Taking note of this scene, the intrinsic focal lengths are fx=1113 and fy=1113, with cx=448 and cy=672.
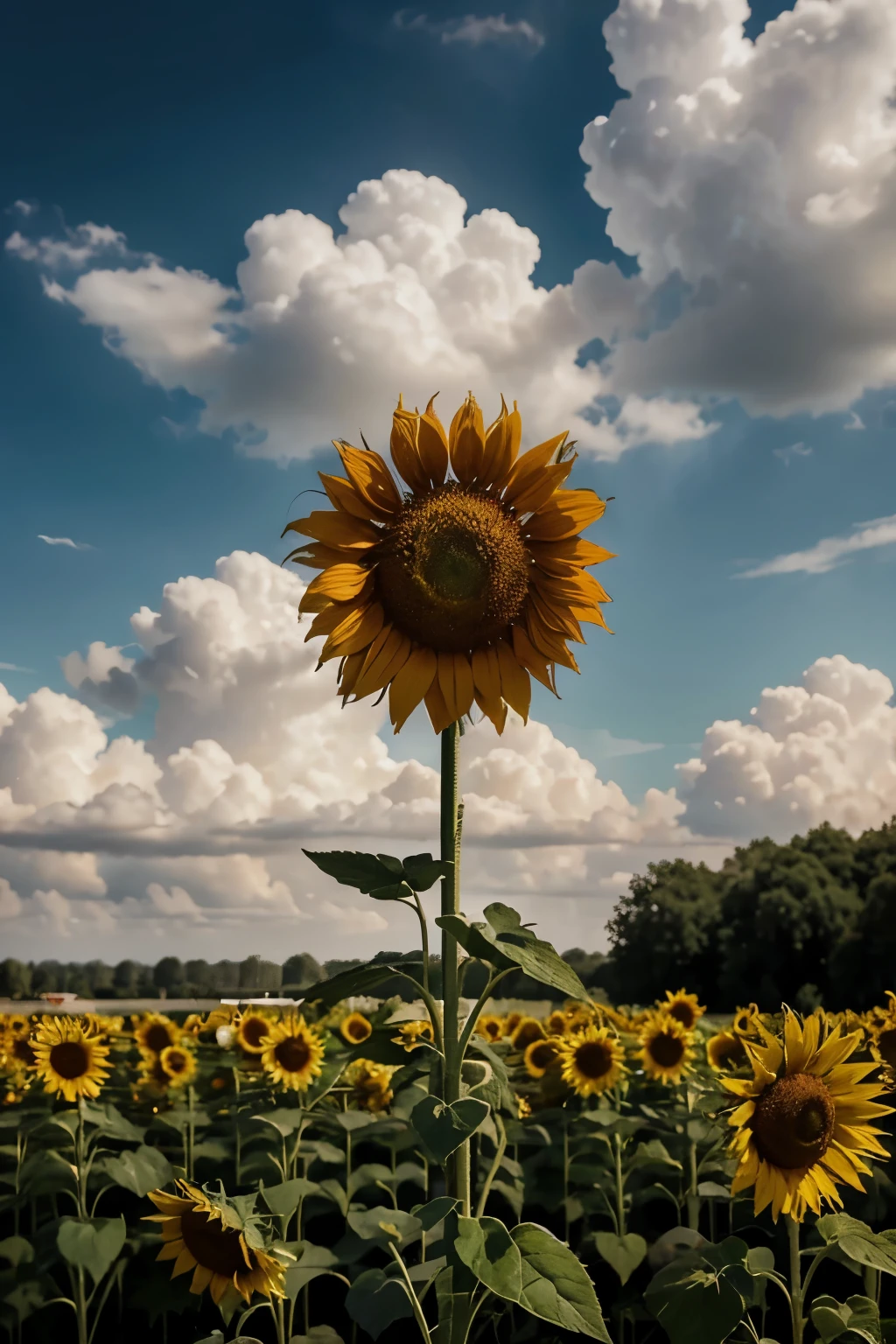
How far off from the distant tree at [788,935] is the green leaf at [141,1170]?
3187 cm

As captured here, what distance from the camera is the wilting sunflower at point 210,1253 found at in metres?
Answer: 3.50

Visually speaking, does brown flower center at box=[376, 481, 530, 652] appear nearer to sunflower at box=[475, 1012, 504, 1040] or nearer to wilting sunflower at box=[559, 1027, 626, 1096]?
wilting sunflower at box=[559, 1027, 626, 1096]

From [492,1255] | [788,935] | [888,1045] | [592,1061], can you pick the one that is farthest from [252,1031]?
[788,935]

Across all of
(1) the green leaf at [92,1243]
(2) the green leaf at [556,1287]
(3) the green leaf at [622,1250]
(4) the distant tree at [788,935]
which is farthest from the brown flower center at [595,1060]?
(4) the distant tree at [788,935]

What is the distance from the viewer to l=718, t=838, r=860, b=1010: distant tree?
36.0 metres

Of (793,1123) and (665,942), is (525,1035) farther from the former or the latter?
(665,942)

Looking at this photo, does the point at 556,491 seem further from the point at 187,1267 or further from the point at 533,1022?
the point at 533,1022

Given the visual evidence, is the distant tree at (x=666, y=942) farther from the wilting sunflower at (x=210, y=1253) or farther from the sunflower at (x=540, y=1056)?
the wilting sunflower at (x=210, y=1253)

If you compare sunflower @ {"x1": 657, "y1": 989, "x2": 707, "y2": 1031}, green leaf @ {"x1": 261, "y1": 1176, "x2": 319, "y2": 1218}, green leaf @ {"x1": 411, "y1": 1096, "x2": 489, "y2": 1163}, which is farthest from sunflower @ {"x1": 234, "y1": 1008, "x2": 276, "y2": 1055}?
green leaf @ {"x1": 411, "y1": 1096, "x2": 489, "y2": 1163}

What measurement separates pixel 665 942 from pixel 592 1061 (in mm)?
35150

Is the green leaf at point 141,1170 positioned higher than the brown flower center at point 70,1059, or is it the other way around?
the brown flower center at point 70,1059

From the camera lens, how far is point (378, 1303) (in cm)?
302

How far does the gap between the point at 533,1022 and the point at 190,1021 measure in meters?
2.42

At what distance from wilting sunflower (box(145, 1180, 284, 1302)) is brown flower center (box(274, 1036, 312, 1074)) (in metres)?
2.74
